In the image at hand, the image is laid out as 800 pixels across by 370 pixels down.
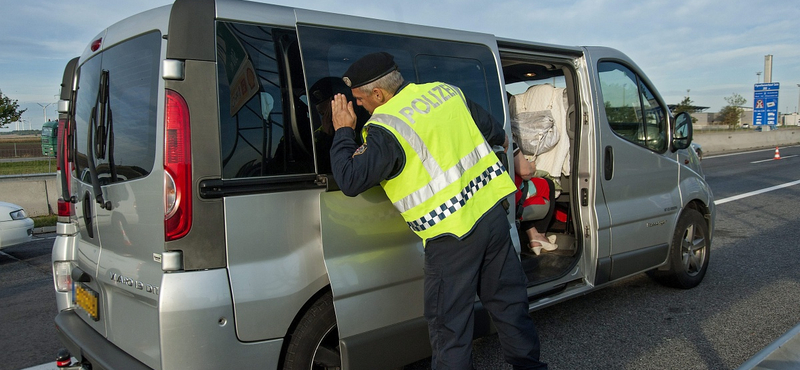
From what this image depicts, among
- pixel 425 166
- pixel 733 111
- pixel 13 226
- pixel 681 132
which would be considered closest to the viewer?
pixel 425 166

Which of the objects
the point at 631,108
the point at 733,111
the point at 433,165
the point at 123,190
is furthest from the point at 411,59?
the point at 733,111

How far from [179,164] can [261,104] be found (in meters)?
0.43

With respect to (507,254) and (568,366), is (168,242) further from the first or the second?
(568,366)

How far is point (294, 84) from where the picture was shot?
8.47 feet

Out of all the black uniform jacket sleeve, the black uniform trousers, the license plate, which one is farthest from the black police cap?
the license plate

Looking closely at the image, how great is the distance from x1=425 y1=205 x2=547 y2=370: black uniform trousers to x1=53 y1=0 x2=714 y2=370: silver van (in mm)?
356

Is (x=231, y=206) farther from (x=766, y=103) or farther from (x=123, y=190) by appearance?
(x=766, y=103)

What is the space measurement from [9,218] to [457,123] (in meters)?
6.31

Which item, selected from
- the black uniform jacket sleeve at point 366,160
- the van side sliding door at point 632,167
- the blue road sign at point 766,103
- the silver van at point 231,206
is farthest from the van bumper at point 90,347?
the blue road sign at point 766,103

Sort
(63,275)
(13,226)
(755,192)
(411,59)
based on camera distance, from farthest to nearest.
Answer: (755,192) → (13,226) → (63,275) → (411,59)

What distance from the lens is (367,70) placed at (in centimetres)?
259

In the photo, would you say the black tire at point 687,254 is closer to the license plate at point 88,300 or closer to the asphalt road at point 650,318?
the asphalt road at point 650,318

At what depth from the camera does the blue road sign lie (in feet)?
104

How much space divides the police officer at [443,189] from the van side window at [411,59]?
17 centimetres
